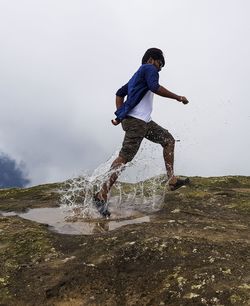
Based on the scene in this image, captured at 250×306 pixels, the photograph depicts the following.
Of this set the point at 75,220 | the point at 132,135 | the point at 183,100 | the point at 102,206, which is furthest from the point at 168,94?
the point at 75,220

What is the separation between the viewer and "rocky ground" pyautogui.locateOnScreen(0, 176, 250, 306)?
16.9ft

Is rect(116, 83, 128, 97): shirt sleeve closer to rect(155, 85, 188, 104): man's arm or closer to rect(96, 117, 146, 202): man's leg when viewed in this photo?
rect(96, 117, 146, 202): man's leg

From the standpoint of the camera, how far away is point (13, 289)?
5586 mm

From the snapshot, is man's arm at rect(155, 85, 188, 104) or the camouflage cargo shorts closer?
man's arm at rect(155, 85, 188, 104)

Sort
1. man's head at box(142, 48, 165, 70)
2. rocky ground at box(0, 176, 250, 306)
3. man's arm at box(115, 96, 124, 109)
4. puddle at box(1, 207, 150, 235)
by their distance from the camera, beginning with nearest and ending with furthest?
rocky ground at box(0, 176, 250, 306) → puddle at box(1, 207, 150, 235) → man's head at box(142, 48, 165, 70) → man's arm at box(115, 96, 124, 109)

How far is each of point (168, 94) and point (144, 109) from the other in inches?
20.9

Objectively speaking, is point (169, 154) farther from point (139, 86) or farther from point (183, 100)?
point (139, 86)

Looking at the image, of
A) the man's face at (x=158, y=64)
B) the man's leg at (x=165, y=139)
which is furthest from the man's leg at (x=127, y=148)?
the man's face at (x=158, y=64)

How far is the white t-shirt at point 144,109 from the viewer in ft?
28.6

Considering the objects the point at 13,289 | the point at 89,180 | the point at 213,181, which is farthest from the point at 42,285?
the point at 213,181

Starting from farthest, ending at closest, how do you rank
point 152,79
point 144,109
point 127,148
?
point 144,109 → point 127,148 → point 152,79

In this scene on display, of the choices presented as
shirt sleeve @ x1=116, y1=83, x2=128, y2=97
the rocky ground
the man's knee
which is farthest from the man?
the rocky ground

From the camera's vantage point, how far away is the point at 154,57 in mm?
8680

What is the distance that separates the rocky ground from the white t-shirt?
169 cm
